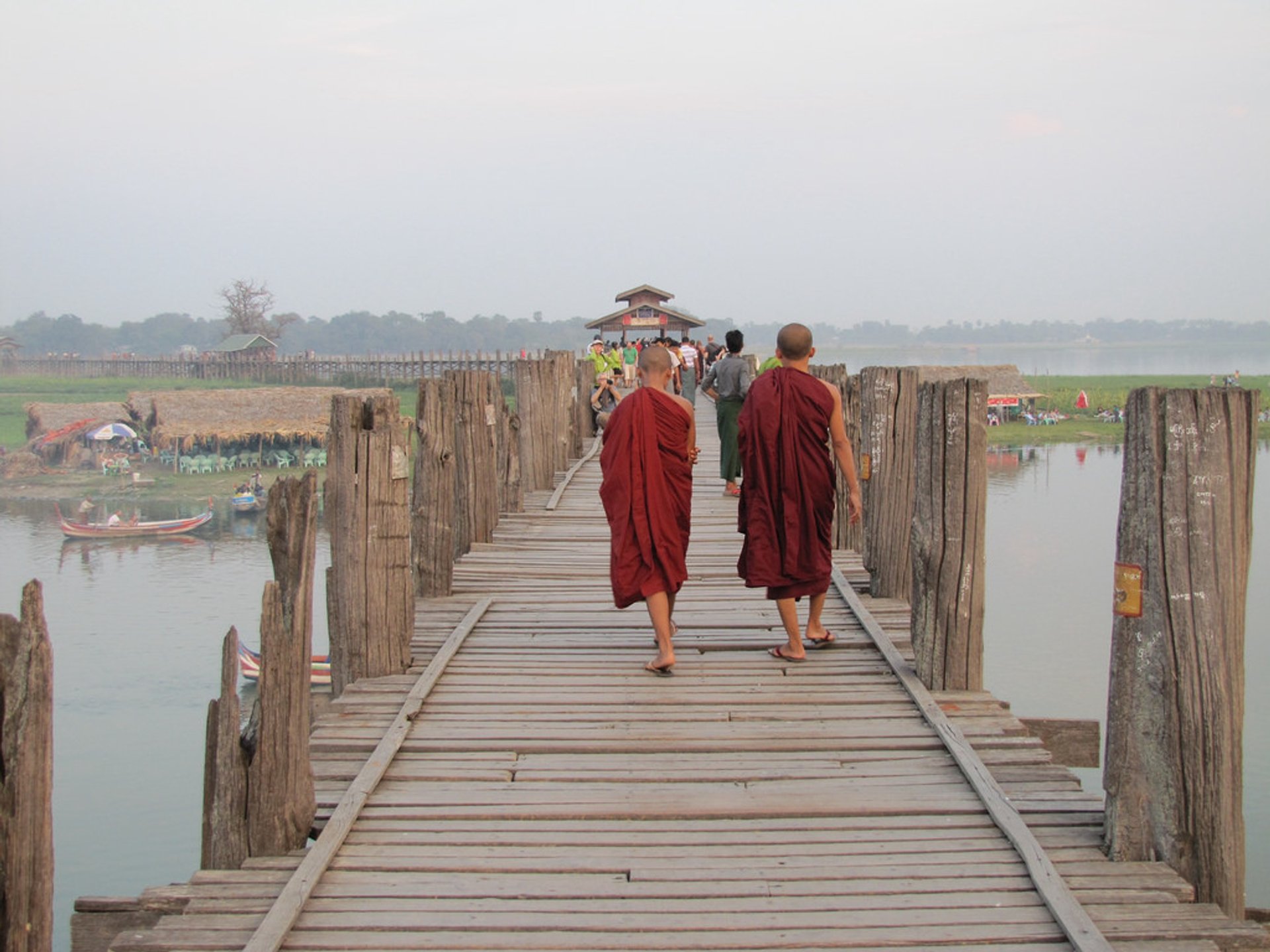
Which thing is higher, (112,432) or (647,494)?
(647,494)

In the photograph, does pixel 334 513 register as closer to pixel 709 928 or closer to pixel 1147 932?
pixel 709 928

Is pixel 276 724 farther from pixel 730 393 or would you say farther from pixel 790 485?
pixel 730 393

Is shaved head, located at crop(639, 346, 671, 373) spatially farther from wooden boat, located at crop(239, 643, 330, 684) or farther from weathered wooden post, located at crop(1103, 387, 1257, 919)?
wooden boat, located at crop(239, 643, 330, 684)

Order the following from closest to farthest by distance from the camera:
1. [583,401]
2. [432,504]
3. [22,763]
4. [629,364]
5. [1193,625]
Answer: [22,763], [1193,625], [432,504], [583,401], [629,364]

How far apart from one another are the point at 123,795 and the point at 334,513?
40.2 ft

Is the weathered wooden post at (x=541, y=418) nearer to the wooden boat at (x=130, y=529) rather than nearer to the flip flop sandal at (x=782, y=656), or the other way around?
the flip flop sandal at (x=782, y=656)

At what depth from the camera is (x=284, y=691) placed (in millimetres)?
3674

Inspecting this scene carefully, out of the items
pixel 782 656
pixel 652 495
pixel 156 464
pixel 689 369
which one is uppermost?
pixel 689 369

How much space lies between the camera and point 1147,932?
304cm

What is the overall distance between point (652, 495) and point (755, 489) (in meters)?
0.44

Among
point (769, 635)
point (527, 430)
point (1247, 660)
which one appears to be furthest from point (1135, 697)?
point (1247, 660)

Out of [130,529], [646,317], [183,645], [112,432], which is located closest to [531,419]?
[183,645]

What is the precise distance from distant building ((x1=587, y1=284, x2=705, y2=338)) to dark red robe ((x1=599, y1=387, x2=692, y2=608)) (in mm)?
23584

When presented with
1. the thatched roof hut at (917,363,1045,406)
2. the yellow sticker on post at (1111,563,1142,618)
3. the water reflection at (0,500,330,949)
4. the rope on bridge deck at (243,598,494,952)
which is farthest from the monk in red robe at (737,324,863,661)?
the thatched roof hut at (917,363,1045,406)
